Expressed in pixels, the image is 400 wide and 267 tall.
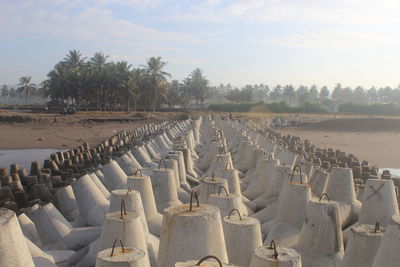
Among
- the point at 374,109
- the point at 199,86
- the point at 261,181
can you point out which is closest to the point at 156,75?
the point at 199,86

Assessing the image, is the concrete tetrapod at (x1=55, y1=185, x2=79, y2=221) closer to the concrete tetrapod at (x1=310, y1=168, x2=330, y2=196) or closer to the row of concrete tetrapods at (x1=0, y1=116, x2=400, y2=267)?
the row of concrete tetrapods at (x1=0, y1=116, x2=400, y2=267)

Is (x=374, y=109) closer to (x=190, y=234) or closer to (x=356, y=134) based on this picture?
(x=356, y=134)

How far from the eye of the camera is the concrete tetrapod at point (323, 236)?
398 cm

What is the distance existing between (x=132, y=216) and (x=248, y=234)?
964 millimetres

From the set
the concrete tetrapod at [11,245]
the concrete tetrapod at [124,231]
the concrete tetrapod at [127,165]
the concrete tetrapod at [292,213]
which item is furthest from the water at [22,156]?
the concrete tetrapod at [11,245]

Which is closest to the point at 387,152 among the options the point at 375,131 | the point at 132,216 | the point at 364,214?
the point at 375,131

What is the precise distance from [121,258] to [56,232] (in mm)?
2937

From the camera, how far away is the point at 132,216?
3496 mm

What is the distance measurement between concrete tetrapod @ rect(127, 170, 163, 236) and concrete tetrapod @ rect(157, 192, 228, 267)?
1465 mm

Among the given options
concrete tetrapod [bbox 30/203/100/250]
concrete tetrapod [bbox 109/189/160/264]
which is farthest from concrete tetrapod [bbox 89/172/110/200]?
concrete tetrapod [bbox 109/189/160/264]

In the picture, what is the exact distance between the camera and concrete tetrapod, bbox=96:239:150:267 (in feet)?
8.92

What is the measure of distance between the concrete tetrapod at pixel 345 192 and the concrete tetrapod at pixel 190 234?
3.00 meters

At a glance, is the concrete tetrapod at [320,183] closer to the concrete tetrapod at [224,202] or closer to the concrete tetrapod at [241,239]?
the concrete tetrapod at [224,202]

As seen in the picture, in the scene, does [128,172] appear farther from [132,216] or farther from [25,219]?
[132,216]
